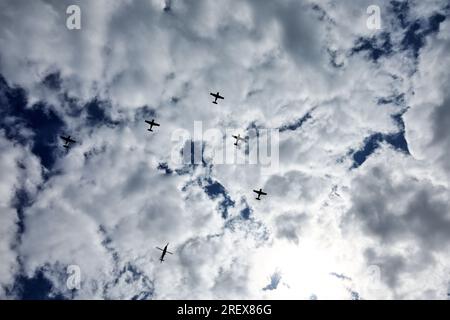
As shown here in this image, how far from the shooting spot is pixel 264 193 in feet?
286
